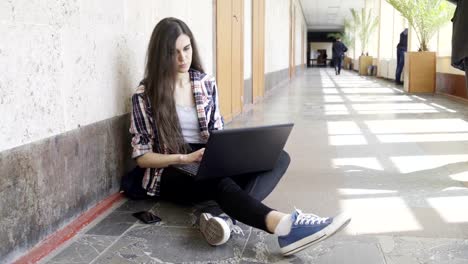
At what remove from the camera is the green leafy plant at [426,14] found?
852 centimetres

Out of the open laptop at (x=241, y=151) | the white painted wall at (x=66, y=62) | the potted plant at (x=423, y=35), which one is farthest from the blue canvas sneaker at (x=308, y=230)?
the potted plant at (x=423, y=35)

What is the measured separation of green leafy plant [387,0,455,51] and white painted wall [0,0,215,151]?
6920 mm

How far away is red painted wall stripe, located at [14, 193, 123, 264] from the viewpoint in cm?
175

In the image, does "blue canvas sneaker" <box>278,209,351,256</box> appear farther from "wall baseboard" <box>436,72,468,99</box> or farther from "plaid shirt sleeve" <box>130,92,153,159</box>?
"wall baseboard" <box>436,72,468,99</box>

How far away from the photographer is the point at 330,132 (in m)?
4.57

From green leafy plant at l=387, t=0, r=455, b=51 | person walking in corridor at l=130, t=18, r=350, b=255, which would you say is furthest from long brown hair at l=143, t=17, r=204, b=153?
green leafy plant at l=387, t=0, r=455, b=51

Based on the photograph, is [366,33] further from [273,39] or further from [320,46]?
[320,46]

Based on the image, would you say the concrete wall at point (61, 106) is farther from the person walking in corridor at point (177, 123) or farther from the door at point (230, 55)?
the door at point (230, 55)

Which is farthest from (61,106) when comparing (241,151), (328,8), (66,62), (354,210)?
(328,8)

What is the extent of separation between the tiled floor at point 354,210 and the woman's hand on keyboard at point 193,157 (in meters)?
0.27

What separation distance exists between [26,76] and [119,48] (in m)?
0.82

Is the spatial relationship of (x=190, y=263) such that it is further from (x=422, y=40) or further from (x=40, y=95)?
(x=422, y=40)

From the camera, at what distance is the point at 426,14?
8.70 metres

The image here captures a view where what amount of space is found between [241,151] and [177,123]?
0.47 metres
